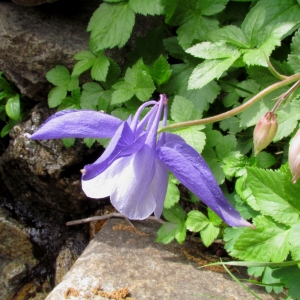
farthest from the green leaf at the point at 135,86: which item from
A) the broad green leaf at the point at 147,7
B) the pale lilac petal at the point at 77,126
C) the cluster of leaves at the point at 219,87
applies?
the pale lilac petal at the point at 77,126

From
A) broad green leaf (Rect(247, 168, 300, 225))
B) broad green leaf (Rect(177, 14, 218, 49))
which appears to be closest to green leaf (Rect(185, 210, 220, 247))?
broad green leaf (Rect(247, 168, 300, 225))

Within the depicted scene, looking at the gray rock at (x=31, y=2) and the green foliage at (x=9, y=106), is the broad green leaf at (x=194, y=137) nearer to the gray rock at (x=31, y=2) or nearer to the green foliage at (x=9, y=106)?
the gray rock at (x=31, y=2)

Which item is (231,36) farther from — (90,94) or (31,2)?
(31,2)

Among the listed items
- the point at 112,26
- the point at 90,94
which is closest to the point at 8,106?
the point at 90,94

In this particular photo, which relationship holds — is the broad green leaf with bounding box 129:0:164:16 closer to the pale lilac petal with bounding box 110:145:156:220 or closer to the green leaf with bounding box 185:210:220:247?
the green leaf with bounding box 185:210:220:247

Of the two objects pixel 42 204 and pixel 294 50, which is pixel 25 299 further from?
pixel 294 50

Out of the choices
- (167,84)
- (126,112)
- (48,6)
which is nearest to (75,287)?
(126,112)
